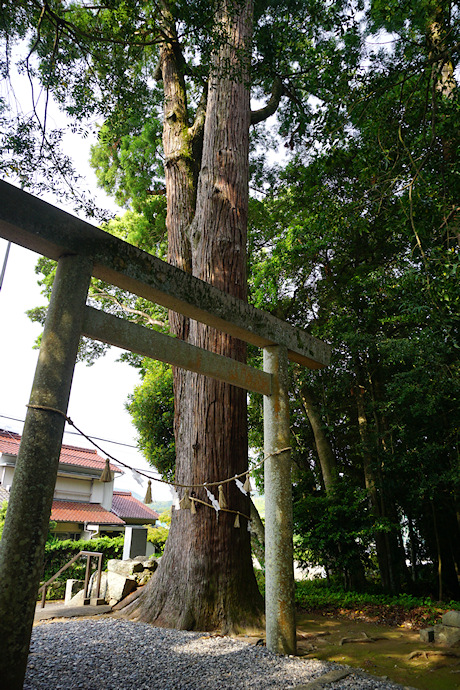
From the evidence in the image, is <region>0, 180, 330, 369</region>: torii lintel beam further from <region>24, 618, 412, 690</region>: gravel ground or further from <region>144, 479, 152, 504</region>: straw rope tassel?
<region>24, 618, 412, 690</region>: gravel ground

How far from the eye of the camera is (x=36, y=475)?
6.53ft

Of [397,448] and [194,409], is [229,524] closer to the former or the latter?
[194,409]

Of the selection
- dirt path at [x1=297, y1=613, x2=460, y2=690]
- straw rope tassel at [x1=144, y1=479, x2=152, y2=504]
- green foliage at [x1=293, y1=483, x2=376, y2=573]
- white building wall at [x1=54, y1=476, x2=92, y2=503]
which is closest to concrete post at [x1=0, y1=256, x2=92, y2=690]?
straw rope tassel at [x1=144, y1=479, x2=152, y2=504]

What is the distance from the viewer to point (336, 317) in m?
7.73

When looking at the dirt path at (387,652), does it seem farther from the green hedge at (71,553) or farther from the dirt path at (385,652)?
the green hedge at (71,553)

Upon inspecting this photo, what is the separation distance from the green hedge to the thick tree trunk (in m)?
5.79

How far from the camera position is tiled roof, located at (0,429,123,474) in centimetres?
1205

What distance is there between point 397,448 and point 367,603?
2.58m

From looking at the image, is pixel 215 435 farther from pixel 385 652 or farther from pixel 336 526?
pixel 336 526

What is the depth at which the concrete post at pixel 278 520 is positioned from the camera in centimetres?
298

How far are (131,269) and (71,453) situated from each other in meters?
12.9

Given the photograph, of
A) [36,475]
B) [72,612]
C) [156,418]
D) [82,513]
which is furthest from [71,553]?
[36,475]

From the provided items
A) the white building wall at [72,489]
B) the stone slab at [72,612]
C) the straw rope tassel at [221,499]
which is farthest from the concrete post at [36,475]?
the white building wall at [72,489]

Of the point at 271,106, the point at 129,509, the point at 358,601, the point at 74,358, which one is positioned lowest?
the point at 358,601
